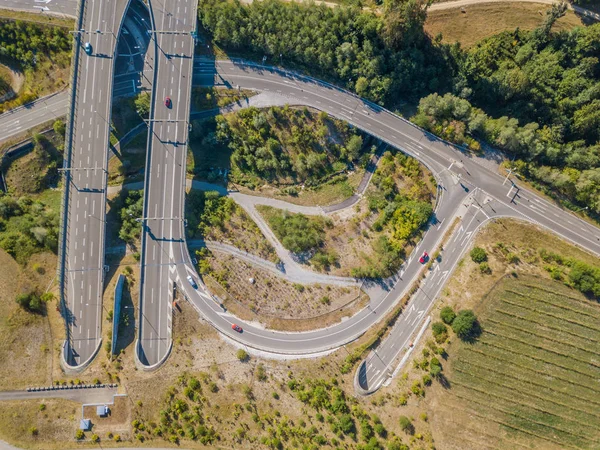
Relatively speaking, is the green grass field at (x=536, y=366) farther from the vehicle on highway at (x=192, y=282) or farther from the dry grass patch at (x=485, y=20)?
the dry grass patch at (x=485, y=20)

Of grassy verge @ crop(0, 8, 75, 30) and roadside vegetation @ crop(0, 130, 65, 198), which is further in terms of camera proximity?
roadside vegetation @ crop(0, 130, 65, 198)

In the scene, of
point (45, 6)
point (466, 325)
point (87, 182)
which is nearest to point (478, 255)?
point (466, 325)

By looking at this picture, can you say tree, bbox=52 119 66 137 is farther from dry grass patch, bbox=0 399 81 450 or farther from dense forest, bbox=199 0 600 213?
dry grass patch, bbox=0 399 81 450

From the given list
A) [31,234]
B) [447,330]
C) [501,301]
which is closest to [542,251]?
[501,301]

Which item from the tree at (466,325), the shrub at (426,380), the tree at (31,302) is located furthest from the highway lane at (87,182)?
the tree at (466,325)

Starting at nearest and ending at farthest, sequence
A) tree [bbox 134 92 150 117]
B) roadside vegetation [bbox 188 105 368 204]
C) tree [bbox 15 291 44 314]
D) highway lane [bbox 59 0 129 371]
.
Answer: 1. tree [bbox 15 291 44 314]
2. highway lane [bbox 59 0 129 371]
3. tree [bbox 134 92 150 117]
4. roadside vegetation [bbox 188 105 368 204]

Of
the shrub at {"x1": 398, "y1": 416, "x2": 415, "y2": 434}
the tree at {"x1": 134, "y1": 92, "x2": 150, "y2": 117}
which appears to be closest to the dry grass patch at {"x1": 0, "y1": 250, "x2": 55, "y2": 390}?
the tree at {"x1": 134, "y1": 92, "x2": 150, "y2": 117}

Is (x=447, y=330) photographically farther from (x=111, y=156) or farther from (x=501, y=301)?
(x=111, y=156)
